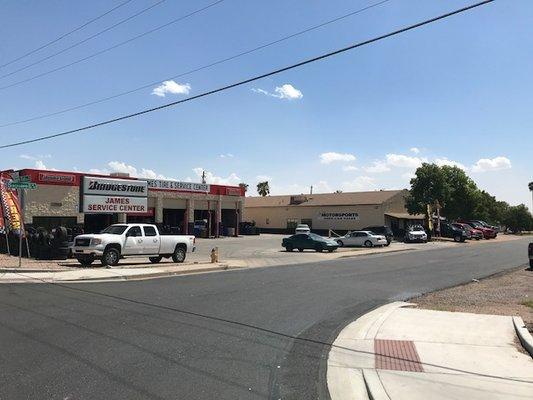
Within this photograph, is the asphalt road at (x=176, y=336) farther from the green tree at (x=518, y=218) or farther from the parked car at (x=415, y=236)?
the green tree at (x=518, y=218)

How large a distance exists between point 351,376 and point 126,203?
1126 inches

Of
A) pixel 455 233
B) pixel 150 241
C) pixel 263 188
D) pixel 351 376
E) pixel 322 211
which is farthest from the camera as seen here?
pixel 263 188

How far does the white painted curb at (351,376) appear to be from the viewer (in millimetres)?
6133

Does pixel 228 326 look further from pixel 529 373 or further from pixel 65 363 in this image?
pixel 529 373

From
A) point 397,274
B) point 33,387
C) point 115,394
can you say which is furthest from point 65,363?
point 397,274

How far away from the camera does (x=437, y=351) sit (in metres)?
8.10

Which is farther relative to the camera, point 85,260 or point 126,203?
point 126,203

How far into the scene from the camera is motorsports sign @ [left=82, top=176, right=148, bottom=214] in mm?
33125

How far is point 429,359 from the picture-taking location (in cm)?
762

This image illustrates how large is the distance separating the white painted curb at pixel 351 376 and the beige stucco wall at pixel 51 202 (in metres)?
31.6

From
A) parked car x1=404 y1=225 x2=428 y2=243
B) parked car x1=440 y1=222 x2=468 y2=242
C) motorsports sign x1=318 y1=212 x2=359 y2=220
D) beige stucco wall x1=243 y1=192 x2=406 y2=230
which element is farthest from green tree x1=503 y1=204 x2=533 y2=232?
parked car x1=404 y1=225 x2=428 y2=243

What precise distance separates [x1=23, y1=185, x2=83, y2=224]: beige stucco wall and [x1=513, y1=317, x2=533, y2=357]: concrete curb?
108ft

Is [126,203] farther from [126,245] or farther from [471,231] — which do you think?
[471,231]

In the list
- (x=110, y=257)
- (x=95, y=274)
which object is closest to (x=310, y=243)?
(x=110, y=257)
